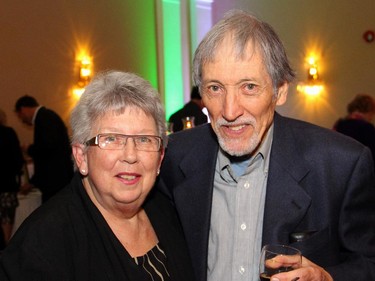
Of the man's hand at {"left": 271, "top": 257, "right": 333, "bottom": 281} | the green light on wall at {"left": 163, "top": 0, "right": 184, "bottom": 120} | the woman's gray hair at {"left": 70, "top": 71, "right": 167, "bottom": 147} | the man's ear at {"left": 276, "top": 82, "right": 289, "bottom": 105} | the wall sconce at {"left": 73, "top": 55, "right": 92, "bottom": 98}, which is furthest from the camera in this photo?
the green light on wall at {"left": 163, "top": 0, "right": 184, "bottom": 120}

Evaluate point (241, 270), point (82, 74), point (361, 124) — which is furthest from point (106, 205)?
point (82, 74)

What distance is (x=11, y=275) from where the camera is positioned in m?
1.56

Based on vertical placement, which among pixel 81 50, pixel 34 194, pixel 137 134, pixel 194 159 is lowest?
pixel 34 194

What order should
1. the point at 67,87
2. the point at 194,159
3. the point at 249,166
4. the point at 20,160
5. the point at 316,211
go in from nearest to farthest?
the point at 316,211 → the point at 249,166 → the point at 194,159 → the point at 20,160 → the point at 67,87

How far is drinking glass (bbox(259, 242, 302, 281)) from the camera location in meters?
1.49

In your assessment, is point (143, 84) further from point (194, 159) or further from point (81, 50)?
point (81, 50)

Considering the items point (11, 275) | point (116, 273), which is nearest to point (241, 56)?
point (116, 273)

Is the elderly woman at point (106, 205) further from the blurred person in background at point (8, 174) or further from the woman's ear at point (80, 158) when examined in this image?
the blurred person in background at point (8, 174)

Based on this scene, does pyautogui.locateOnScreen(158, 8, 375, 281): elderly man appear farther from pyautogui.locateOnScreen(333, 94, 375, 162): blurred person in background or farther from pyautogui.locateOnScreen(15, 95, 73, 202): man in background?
pyautogui.locateOnScreen(15, 95, 73, 202): man in background

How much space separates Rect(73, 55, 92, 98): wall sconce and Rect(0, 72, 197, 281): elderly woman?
20.1ft

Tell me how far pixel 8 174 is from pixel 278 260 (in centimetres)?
446

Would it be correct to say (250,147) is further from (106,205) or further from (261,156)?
(106,205)

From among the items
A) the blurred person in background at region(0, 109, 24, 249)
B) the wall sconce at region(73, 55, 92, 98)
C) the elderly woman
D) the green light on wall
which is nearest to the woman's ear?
the elderly woman

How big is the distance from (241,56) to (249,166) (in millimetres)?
452
